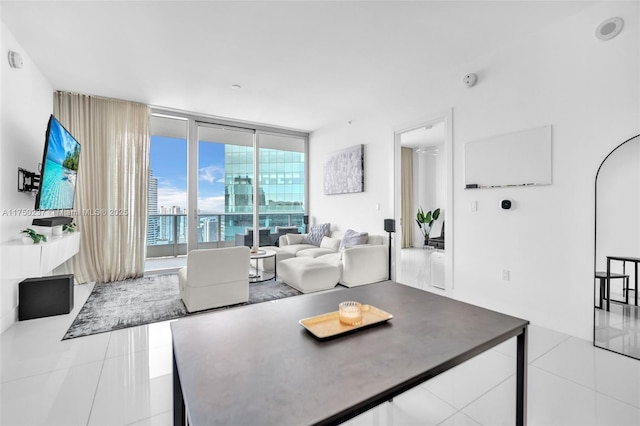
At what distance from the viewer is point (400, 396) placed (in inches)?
71.6

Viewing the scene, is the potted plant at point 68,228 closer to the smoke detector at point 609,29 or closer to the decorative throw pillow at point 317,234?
the decorative throw pillow at point 317,234

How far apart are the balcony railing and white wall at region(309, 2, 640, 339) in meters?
4.06

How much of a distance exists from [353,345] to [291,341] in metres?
0.21

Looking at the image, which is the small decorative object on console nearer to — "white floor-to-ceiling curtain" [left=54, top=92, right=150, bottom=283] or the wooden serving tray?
the wooden serving tray

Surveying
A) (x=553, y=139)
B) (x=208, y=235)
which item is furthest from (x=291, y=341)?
(x=208, y=235)

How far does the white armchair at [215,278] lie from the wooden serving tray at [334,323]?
2.20 m

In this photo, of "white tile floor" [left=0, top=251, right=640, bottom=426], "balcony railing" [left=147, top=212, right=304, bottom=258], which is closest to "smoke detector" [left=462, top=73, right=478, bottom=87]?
"white tile floor" [left=0, top=251, right=640, bottom=426]

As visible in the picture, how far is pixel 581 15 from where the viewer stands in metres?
2.54

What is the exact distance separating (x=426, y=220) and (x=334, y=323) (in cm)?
715

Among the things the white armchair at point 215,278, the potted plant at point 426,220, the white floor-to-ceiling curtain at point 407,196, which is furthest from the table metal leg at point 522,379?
the white floor-to-ceiling curtain at point 407,196

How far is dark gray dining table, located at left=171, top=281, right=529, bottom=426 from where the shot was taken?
0.69 metres

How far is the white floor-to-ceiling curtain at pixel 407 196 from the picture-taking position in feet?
26.5

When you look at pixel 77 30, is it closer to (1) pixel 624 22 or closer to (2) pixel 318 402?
(2) pixel 318 402

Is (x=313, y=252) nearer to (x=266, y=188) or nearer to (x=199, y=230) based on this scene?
(x=266, y=188)
